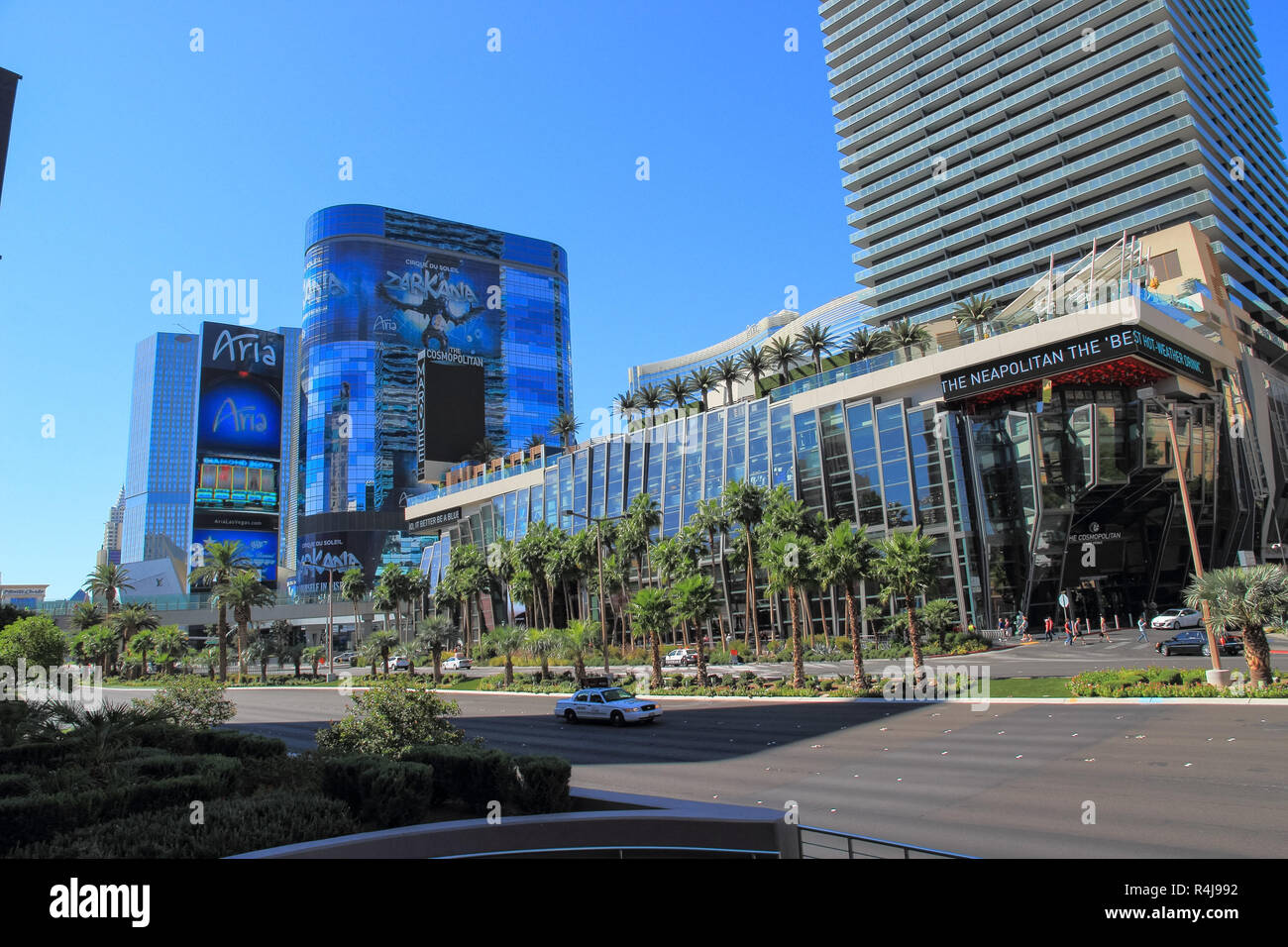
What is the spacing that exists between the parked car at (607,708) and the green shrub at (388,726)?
16.0m

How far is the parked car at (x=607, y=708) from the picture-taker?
1201 inches

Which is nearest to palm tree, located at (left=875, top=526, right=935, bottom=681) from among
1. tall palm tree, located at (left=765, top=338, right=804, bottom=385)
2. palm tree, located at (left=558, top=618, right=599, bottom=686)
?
palm tree, located at (left=558, top=618, right=599, bottom=686)

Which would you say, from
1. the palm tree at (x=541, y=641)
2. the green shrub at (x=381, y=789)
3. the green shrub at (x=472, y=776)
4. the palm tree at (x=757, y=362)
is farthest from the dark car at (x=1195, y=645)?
the palm tree at (x=757, y=362)

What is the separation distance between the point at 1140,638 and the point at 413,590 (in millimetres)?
68961

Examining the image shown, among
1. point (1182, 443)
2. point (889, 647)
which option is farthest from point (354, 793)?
point (1182, 443)

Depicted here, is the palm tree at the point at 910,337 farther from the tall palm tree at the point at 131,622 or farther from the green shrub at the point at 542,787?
the tall palm tree at the point at 131,622

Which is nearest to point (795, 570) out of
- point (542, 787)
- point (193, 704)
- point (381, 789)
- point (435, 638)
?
point (193, 704)

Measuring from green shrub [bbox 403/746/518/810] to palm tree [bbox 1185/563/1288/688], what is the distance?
2375 cm

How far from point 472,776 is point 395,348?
162 m

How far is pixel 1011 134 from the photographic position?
4461 inches

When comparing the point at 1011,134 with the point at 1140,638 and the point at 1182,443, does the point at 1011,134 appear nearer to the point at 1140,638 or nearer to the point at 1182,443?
the point at 1182,443

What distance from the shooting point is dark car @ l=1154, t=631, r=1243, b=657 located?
123 ft

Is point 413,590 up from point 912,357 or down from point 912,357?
down

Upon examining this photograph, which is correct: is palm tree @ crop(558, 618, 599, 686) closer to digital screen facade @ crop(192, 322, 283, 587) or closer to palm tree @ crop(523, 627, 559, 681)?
palm tree @ crop(523, 627, 559, 681)
